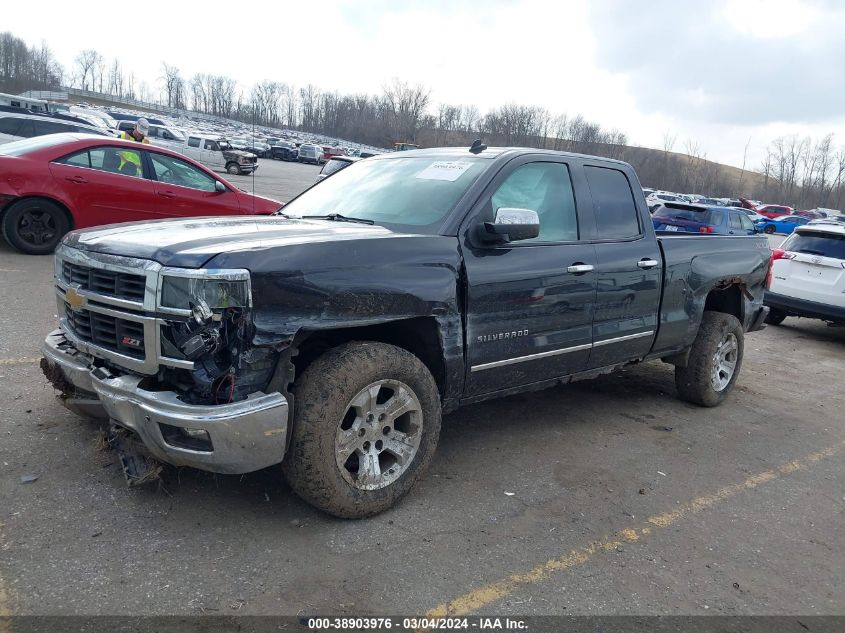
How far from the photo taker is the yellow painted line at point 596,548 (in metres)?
2.88

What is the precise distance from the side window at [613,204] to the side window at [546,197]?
266 mm

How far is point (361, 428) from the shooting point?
11.2 feet

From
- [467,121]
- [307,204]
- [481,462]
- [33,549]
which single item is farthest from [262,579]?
[467,121]

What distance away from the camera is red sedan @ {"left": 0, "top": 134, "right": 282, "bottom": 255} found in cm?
847

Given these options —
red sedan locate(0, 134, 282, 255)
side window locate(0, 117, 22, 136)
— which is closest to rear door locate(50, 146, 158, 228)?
red sedan locate(0, 134, 282, 255)

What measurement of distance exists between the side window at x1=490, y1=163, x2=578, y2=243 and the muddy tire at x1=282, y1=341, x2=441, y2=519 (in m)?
1.32

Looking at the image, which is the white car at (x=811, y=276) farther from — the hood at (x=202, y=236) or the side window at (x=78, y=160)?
the side window at (x=78, y=160)

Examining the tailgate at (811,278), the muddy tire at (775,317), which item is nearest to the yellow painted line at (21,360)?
the tailgate at (811,278)

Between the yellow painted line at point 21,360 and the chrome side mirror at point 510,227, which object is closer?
the chrome side mirror at point 510,227

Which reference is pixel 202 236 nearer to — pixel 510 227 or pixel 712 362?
pixel 510 227

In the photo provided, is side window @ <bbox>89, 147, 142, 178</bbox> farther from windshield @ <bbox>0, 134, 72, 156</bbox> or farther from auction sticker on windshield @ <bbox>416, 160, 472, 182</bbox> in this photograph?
auction sticker on windshield @ <bbox>416, 160, 472, 182</bbox>

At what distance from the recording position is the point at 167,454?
9.87 ft

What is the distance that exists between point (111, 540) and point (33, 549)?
0.31m

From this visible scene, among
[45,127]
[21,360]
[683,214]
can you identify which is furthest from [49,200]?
[683,214]
